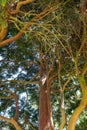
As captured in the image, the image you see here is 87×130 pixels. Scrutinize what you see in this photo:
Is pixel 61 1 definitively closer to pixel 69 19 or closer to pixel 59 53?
pixel 69 19

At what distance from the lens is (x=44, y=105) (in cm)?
832

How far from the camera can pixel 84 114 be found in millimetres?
9781

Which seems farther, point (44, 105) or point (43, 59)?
point (43, 59)

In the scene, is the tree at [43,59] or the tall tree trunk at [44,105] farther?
the tall tree trunk at [44,105]

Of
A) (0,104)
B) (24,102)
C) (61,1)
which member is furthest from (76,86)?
(61,1)

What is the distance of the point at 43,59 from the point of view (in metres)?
8.52

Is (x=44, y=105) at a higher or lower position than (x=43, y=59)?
lower

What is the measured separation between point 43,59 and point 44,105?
4.03ft

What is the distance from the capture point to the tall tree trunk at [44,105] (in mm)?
7852

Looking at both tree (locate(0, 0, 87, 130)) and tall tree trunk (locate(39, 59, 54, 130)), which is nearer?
tree (locate(0, 0, 87, 130))

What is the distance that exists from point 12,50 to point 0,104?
1916 millimetres

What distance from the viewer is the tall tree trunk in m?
7.85

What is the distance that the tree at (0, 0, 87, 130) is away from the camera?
20.5 feet

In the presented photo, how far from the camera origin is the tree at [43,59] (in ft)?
20.5
